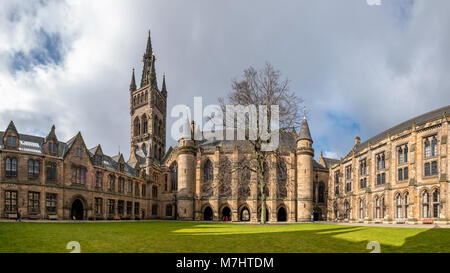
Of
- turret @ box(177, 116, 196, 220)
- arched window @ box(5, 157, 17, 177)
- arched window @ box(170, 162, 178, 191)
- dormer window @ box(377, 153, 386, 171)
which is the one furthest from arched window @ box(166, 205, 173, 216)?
dormer window @ box(377, 153, 386, 171)

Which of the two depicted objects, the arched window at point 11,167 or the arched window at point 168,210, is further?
the arched window at point 168,210

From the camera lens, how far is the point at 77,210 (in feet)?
130

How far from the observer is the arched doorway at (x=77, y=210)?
39.1 m

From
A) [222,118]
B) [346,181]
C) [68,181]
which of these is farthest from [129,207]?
[346,181]

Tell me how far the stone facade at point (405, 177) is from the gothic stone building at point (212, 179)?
119mm

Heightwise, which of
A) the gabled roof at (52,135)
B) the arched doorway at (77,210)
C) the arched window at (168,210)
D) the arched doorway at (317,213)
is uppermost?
the gabled roof at (52,135)

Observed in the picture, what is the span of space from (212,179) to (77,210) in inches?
838

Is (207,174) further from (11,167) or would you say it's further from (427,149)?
(427,149)

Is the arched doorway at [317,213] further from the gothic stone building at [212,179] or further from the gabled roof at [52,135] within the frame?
the gabled roof at [52,135]

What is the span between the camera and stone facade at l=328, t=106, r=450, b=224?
32906mm

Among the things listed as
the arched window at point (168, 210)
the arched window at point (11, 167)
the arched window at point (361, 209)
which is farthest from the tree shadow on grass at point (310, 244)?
the arched window at point (168, 210)

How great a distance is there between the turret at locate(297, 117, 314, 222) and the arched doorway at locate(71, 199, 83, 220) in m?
33.6

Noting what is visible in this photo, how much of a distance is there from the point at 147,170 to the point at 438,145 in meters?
46.6
